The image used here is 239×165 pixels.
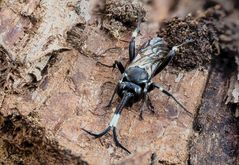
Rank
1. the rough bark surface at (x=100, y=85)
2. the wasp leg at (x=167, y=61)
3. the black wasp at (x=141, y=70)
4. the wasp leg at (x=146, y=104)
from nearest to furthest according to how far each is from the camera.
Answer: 1. the rough bark surface at (x=100, y=85)
2. the wasp leg at (x=146, y=104)
3. the black wasp at (x=141, y=70)
4. the wasp leg at (x=167, y=61)

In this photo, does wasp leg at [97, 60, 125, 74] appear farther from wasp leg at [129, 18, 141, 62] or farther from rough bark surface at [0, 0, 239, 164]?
wasp leg at [129, 18, 141, 62]

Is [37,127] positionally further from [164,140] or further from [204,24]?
[204,24]

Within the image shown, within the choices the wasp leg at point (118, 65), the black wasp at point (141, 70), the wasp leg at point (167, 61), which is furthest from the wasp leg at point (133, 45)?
the wasp leg at point (167, 61)

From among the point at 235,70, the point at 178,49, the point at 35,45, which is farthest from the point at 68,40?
the point at 235,70

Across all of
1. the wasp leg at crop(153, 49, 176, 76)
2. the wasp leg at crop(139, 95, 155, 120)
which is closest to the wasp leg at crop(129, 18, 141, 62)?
the wasp leg at crop(153, 49, 176, 76)

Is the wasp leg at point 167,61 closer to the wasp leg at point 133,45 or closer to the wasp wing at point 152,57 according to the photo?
the wasp wing at point 152,57
